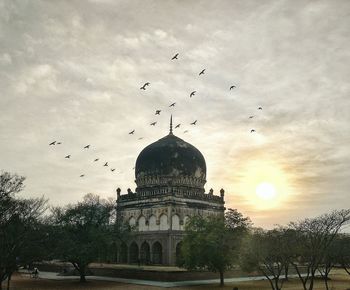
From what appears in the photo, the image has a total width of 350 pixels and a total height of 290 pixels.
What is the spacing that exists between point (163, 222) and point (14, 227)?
22134 mm

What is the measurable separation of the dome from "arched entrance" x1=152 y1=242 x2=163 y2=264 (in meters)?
8.01

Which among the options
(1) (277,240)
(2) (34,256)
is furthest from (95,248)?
(1) (277,240)

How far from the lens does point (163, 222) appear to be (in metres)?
50.4

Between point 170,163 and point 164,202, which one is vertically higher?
point 170,163

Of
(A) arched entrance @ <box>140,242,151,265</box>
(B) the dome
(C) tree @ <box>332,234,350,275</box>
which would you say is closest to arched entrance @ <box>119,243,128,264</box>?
(A) arched entrance @ <box>140,242,151,265</box>

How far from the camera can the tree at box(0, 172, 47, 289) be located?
1139 inches

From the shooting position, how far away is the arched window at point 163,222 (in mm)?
50031

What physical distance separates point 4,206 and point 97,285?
35.6ft

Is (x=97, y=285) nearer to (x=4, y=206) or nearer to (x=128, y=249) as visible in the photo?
(x=4, y=206)

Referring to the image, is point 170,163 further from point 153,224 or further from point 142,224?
point 142,224

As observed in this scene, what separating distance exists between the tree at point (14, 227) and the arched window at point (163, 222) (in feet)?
60.1

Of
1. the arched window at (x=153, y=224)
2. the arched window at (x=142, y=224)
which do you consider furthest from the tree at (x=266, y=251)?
the arched window at (x=142, y=224)

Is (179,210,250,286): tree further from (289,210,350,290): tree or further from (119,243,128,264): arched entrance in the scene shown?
(119,243,128,264): arched entrance

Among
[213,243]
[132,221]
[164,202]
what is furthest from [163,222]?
[213,243]
